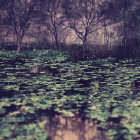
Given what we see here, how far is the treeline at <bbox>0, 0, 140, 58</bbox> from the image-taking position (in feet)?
78.1

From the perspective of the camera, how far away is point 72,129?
4734 mm

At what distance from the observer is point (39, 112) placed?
5461 millimetres

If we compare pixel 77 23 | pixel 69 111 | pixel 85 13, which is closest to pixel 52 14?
pixel 77 23

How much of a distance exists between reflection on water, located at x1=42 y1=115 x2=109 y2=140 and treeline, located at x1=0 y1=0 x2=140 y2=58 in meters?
14.8

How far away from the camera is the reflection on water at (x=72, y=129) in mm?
4387

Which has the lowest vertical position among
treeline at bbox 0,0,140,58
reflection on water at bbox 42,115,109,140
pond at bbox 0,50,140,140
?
reflection on water at bbox 42,115,109,140

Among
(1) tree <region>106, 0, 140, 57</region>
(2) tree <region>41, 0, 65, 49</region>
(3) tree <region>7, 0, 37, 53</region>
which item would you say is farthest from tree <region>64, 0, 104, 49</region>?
(3) tree <region>7, 0, 37, 53</region>

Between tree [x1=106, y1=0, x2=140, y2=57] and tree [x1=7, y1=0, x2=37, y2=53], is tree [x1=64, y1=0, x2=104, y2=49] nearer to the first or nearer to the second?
tree [x1=106, y1=0, x2=140, y2=57]

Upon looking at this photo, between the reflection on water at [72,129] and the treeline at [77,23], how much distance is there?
1485 cm

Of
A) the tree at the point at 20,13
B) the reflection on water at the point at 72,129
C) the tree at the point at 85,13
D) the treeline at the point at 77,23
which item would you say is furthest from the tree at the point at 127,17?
the reflection on water at the point at 72,129

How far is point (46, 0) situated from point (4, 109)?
27370 millimetres

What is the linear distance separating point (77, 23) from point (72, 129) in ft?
84.9

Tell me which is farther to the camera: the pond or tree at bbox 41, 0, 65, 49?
tree at bbox 41, 0, 65, 49

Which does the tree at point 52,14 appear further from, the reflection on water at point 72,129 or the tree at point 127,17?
the reflection on water at point 72,129
